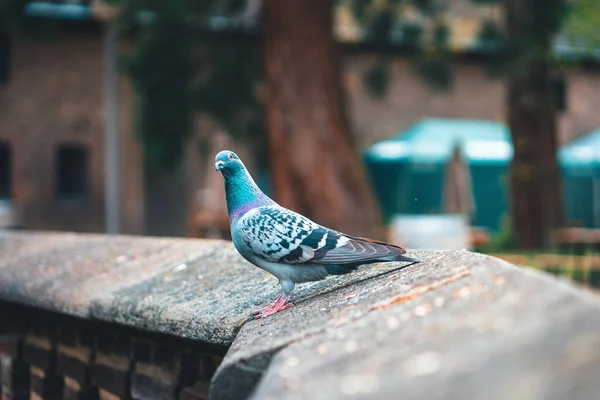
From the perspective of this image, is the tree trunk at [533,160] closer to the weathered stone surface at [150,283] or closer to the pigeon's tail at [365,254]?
the weathered stone surface at [150,283]

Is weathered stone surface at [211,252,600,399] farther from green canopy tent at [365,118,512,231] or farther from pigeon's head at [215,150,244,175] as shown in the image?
green canopy tent at [365,118,512,231]

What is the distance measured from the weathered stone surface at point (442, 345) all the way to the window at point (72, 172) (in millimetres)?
18085

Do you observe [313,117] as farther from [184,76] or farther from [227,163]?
[227,163]

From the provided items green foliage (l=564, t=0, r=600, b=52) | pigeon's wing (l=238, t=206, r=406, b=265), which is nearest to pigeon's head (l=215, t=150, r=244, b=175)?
pigeon's wing (l=238, t=206, r=406, b=265)

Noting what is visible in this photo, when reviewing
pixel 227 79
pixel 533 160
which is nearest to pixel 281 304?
pixel 227 79

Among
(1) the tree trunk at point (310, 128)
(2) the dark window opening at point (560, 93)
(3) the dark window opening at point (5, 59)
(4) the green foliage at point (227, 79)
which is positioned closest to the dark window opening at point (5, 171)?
(3) the dark window opening at point (5, 59)

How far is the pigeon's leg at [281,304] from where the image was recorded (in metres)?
2.24

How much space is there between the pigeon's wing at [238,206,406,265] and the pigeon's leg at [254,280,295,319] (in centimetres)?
8

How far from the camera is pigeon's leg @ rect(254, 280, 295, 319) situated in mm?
2240

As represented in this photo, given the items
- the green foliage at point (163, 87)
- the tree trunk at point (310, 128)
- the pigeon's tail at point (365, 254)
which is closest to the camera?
the pigeon's tail at point (365, 254)

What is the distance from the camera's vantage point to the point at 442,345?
1.39m

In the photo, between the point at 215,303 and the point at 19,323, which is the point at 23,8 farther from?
the point at 215,303

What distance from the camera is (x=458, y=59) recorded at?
71.2 feet

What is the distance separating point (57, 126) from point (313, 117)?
425 inches
